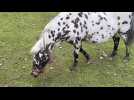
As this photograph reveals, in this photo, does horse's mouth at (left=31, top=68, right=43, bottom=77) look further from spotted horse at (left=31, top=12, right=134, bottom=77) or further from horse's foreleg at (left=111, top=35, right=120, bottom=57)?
horse's foreleg at (left=111, top=35, right=120, bottom=57)

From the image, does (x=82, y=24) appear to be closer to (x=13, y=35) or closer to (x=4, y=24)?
(x=13, y=35)

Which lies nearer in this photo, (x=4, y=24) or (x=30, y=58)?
(x=30, y=58)

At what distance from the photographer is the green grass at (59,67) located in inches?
180


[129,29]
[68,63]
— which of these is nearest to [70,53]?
[68,63]

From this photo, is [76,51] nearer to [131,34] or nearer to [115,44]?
[115,44]

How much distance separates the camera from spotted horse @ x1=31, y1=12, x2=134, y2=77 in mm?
4344

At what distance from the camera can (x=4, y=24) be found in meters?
6.50

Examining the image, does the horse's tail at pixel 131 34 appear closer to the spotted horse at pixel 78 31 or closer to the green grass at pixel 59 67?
the spotted horse at pixel 78 31

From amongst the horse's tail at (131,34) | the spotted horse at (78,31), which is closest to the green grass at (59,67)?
the spotted horse at (78,31)

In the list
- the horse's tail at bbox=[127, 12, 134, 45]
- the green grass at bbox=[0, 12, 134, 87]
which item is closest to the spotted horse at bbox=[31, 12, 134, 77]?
the horse's tail at bbox=[127, 12, 134, 45]

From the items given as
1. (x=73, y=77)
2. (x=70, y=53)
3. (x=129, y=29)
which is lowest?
(x=73, y=77)

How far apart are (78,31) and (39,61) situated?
769 mm

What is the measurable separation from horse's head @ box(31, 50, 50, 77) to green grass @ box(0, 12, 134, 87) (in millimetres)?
234
